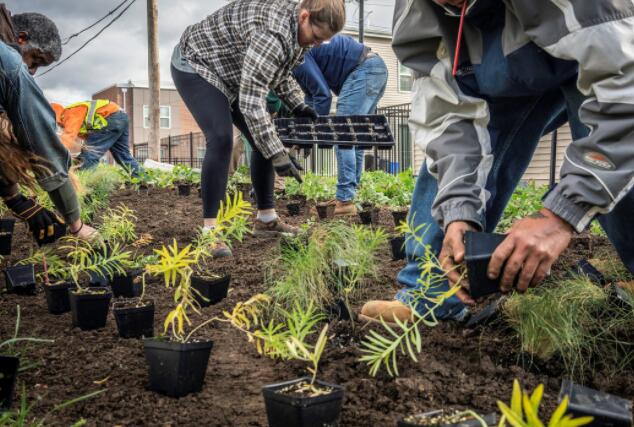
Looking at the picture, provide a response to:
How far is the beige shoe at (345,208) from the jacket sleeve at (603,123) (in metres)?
3.46

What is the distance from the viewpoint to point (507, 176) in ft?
6.89

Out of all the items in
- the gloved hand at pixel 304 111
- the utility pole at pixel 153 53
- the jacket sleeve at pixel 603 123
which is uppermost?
the utility pole at pixel 153 53

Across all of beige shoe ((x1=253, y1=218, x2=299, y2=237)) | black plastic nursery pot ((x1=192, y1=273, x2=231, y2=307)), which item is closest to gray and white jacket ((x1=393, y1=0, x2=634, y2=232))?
black plastic nursery pot ((x1=192, y1=273, x2=231, y2=307))

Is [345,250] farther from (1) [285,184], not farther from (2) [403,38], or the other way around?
(1) [285,184]

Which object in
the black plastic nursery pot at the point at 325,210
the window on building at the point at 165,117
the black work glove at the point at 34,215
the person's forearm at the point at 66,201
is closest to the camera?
the black work glove at the point at 34,215

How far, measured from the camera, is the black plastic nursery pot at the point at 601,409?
951mm

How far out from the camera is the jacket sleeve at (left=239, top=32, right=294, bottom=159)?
3.19 metres

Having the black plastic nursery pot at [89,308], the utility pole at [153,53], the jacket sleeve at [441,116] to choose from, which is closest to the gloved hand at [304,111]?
the jacket sleeve at [441,116]

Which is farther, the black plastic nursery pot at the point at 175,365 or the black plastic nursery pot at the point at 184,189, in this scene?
the black plastic nursery pot at the point at 184,189

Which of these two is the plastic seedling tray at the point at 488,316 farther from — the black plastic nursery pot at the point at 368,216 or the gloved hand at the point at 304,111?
the gloved hand at the point at 304,111

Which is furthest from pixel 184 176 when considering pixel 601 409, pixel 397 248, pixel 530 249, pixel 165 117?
pixel 165 117

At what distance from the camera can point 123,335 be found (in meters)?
1.91

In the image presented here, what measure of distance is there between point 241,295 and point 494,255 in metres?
1.38

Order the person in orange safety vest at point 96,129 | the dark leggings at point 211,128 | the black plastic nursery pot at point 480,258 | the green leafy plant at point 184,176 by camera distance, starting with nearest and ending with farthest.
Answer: the black plastic nursery pot at point 480,258
the dark leggings at point 211,128
the person in orange safety vest at point 96,129
the green leafy plant at point 184,176
